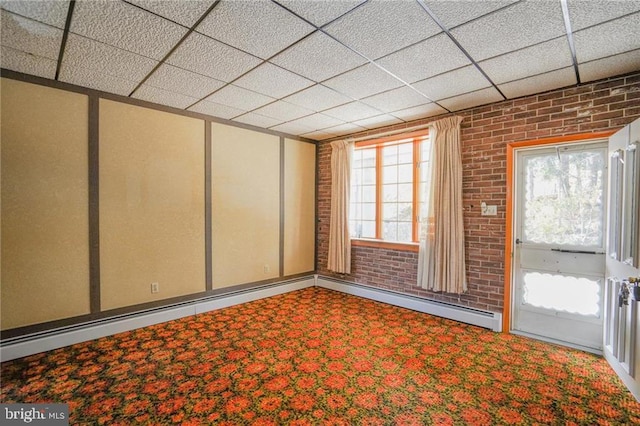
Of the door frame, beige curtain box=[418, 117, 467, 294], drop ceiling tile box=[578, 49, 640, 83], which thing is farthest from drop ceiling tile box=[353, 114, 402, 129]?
drop ceiling tile box=[578, 49, 640, 83]

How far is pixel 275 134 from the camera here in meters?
5.00

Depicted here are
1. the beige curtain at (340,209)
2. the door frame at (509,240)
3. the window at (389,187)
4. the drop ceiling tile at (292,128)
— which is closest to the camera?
the door frame at (509,240)

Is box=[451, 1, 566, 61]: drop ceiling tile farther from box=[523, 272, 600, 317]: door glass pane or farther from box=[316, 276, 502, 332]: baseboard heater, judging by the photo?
box=[316, 276, 502, 332]: baseboard heater

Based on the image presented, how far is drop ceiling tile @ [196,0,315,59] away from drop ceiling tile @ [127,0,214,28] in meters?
0.07

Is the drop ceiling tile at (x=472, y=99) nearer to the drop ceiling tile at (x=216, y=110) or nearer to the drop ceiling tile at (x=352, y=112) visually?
the drop ceiling tile at (x=352, y=112)

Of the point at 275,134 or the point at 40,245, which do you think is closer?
A: the point at 40,245

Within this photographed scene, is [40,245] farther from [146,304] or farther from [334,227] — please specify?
[334,227]

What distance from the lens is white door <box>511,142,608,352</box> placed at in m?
3.07

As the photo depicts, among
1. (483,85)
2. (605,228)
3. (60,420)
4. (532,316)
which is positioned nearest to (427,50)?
(483,85)

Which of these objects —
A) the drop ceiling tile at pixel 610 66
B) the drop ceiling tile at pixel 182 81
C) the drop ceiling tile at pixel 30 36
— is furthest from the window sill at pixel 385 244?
the drop ceiling tile at pixel 30 36

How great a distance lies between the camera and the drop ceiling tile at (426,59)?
2352 mm

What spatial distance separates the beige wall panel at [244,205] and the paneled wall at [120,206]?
0.05 ft

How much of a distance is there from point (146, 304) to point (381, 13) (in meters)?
3.82
